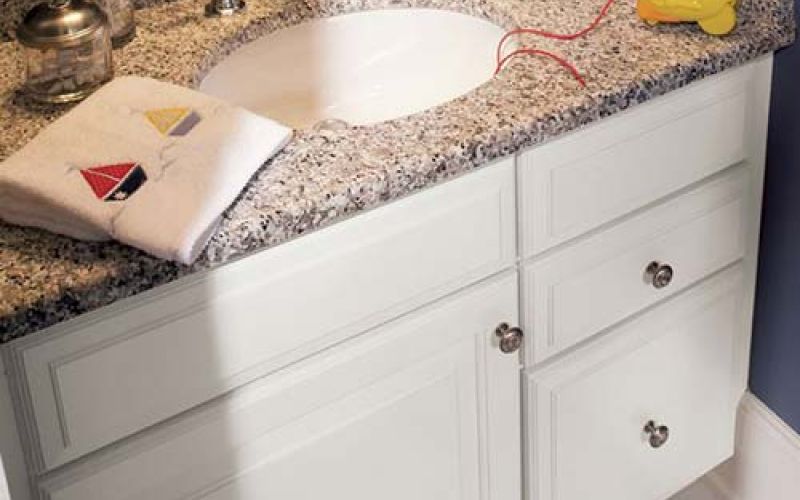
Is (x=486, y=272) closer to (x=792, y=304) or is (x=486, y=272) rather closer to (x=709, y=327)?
(x=709, y=327)

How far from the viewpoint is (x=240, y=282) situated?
112 centimetres

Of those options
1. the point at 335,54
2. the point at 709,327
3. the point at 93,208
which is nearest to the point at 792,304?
the point at 709,327

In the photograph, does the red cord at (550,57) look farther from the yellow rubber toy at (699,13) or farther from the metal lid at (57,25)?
the metal lid at (57,25)

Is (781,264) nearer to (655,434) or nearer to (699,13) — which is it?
(655,434)

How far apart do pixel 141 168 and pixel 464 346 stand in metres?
0.41

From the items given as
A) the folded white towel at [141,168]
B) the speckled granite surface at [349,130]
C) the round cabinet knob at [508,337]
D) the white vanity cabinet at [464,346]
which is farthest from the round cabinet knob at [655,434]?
the folded white towel at [141,168]

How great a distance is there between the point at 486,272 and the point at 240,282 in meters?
0.29

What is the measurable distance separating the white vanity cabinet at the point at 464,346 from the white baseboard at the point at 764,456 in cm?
6

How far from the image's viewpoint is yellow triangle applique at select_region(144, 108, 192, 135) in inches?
45.8

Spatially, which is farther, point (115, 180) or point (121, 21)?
point (121, 21)

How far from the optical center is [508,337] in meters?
1.34

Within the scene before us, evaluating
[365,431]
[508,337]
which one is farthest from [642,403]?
[365,431]

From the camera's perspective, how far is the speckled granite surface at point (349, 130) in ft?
3.43

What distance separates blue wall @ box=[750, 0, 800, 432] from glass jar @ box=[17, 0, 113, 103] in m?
0.80
